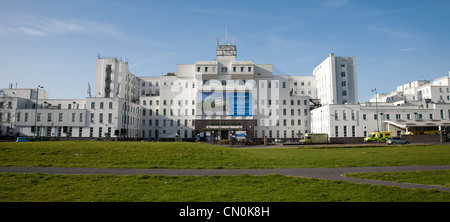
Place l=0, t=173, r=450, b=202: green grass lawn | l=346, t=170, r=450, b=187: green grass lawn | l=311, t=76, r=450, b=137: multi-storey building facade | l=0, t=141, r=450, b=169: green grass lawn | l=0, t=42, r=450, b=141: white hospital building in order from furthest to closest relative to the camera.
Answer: l=0, t=42, r=450, b=141: white hospital building → l=311, t=76, r=450, b=137: multi-storey building facade → l=0, t=141, r=450, b=169: green grass lawn → l=346, t=170, r=450, b=187: green grass lawn → l=0, t=173, r=450, b=202: green grass lawn

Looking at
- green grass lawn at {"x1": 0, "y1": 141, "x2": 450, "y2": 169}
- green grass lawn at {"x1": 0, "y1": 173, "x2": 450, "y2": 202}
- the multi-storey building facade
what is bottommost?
green grass lawn at {"x1": 0, "y1": 173, "x2": 450, "y2": 202}

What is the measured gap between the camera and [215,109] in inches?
2904

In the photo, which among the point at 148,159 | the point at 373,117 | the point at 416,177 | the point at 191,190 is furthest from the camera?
the point at 373,117

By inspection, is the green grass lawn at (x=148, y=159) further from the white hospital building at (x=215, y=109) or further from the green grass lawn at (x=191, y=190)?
the white hospital building at (x=215, y=109)

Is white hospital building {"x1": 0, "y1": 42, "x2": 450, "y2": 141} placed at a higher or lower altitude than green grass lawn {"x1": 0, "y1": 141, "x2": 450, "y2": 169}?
higher

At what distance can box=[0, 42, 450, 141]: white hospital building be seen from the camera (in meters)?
67.4

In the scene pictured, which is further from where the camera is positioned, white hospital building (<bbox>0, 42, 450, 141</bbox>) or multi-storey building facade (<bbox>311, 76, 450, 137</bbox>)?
white hospital building (<bbox>0, 42, 450, 141</bbox>)

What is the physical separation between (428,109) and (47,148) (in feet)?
260

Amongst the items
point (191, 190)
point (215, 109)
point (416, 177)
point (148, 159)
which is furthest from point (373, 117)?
→ point (191, 190)

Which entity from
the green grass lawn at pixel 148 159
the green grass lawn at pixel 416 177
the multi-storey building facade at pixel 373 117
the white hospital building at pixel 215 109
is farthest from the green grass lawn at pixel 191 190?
the multi-storey building facade at pixel 373 117

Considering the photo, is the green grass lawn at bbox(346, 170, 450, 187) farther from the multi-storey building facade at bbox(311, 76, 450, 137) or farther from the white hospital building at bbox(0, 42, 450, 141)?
the multi-storey building facade at bbox(311, 76, 450, 137)

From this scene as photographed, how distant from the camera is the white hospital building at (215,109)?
67.4m

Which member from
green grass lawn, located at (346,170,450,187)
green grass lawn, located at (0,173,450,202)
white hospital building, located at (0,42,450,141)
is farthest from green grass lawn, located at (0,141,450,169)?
white hospital building, located at (0,42,450,141)

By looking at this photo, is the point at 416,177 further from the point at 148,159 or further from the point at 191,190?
the point at 148,159
